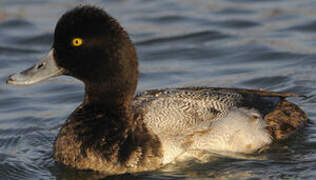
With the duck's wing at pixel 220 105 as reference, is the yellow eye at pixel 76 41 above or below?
above

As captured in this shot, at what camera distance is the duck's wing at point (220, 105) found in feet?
22.0

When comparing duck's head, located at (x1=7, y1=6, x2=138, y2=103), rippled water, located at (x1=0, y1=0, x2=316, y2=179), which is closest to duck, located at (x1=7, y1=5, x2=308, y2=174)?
duck's head, located at (x1=7, y1=6, x2=138, y2=103)

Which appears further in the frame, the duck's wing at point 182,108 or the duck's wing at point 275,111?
the duck's wing at point 275,111

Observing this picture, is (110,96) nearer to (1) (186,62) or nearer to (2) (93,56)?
(2) (93,56)

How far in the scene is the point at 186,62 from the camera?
34.1 feet

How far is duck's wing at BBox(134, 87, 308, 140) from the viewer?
6.69 m

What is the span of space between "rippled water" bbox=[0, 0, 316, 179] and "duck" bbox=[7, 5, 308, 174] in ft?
0.60

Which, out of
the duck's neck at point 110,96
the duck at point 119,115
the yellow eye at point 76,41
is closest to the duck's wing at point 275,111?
the duck at point 119,115

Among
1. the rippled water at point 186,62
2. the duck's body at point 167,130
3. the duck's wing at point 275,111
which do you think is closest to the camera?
the duck's body at point 167,130

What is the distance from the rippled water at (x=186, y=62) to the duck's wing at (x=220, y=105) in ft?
0.58

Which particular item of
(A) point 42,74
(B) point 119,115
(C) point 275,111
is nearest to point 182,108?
(B) point 119,115

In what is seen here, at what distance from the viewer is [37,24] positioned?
12.3 meters

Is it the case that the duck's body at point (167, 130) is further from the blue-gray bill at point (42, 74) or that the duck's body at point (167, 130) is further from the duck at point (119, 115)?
the blue-gray bill at point (42, 74)

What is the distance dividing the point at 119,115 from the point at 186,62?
3.87 metres
